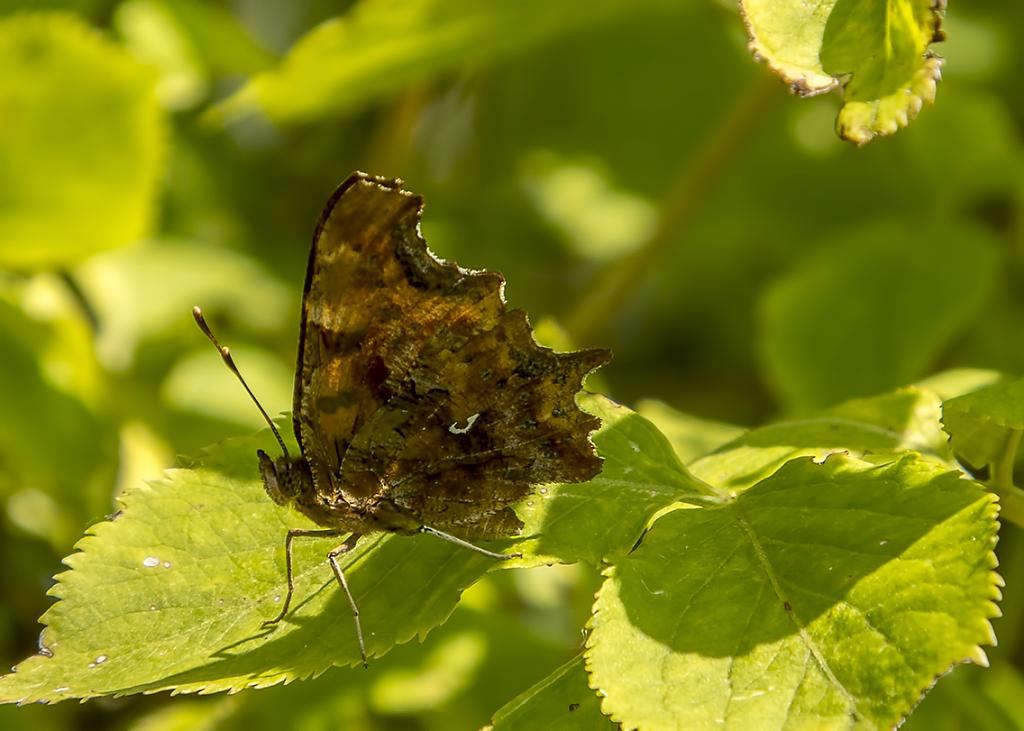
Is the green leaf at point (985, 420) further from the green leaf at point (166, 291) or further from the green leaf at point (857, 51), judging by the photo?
the green leaf at point (166, 291)

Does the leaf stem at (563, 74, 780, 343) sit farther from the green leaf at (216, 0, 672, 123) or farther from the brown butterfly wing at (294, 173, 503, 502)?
the brown butterfly wing at (294, 173, 503, 502)

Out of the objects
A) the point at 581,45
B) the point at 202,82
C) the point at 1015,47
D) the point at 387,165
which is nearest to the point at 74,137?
the point at 202,82

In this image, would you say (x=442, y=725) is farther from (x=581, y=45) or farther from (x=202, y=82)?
(x=581, y=45)

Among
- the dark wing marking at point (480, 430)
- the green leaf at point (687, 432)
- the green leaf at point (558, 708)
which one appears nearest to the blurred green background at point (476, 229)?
the green leaf at point (687, 432)

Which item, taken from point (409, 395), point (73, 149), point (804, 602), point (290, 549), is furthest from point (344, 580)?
point (73, 149)

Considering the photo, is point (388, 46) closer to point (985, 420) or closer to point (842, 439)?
point (842, 439)

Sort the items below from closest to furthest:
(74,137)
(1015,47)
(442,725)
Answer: (442,725), (74,137), (1015,47)
